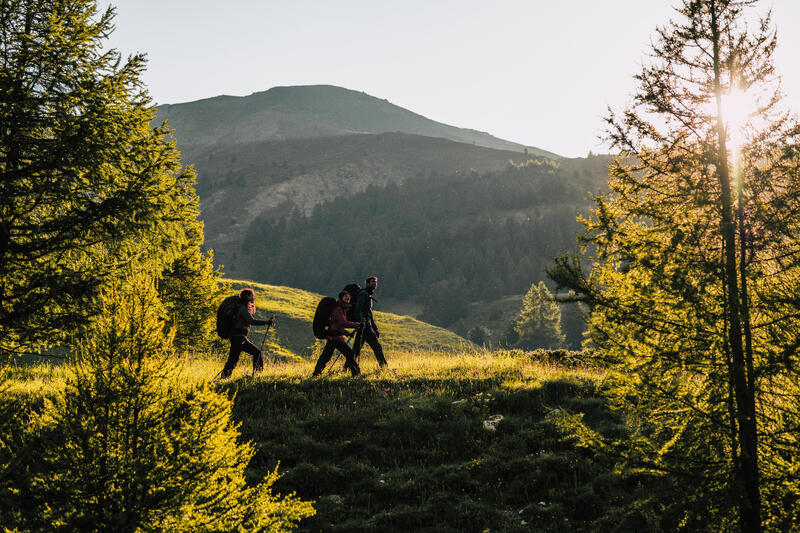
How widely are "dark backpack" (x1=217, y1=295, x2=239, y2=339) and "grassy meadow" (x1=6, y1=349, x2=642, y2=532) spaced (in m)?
1.21

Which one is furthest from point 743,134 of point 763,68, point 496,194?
point 496,194

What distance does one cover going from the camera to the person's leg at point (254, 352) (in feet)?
41.6

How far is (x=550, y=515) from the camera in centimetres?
740

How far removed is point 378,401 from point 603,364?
20.2ft

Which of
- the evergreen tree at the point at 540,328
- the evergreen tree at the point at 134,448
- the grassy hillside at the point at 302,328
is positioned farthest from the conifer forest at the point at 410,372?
the evergreen tree at the point at 540,328

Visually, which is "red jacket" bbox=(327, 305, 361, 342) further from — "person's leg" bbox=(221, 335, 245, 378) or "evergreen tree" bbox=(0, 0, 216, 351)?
"evergreen tree" bbox=(0, 0, 216, 351)

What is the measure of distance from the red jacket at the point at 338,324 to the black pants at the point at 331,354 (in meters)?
0.11

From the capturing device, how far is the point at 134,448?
4.80 m

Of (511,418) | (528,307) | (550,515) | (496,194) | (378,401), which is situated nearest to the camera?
A: (550,515)

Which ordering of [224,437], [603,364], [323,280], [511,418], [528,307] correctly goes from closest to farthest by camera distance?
[224,437]
[603,364]
[511,418]
[528,307]
[323,280]

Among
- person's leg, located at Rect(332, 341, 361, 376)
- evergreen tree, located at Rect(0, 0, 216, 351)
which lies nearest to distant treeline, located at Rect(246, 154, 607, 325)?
person's leg, located at Rect(332, 341, 361, 376)

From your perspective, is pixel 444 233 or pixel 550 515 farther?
pixel 444 233

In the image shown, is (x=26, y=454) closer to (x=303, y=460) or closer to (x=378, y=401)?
(x=303, y=460)

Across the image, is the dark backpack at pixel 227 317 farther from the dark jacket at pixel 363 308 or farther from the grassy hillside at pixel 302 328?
the grassy hillside at pixel 302 328
